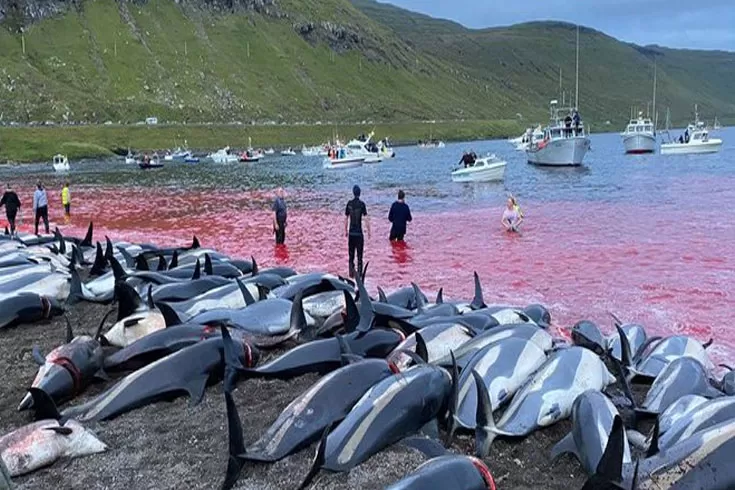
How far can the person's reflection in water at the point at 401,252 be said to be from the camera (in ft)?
81.0

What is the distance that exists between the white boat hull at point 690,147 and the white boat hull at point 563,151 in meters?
27.2

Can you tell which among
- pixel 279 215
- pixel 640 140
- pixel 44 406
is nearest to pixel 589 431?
pixel 44 406

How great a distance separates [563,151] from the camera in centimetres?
7850

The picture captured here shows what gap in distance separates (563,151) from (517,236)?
5187 cm

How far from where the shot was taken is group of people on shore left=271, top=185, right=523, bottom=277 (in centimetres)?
2105

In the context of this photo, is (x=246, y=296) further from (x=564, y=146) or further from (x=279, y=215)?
(x=564, y=146)

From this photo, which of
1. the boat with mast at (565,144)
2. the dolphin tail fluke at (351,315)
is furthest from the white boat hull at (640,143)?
the dolphin tail fluke at (351,315)

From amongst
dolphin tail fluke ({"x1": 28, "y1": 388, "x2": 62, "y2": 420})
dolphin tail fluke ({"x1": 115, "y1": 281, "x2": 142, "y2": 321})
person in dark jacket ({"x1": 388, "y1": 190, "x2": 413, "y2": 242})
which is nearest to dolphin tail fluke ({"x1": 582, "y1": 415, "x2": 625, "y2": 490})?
dolphin tail fluke ({"x1": 28, "y1": 388, "x2": 62, "y2": 420})

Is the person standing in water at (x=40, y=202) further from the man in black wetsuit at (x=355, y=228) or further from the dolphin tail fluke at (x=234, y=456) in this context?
the dolphin tail fluke at (x=234, y=456)

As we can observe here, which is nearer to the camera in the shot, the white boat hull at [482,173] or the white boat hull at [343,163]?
the white boat hull at [482,173]

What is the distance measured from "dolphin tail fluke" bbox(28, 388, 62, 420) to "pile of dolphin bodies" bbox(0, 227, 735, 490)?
0.6 inches

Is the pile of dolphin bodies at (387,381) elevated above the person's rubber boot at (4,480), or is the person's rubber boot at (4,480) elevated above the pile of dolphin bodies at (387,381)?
the person's rubber boot at (4,480)

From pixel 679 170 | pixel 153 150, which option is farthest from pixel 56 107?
pixel 679 170

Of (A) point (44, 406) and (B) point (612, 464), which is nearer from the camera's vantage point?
(B) point (612, 464)
